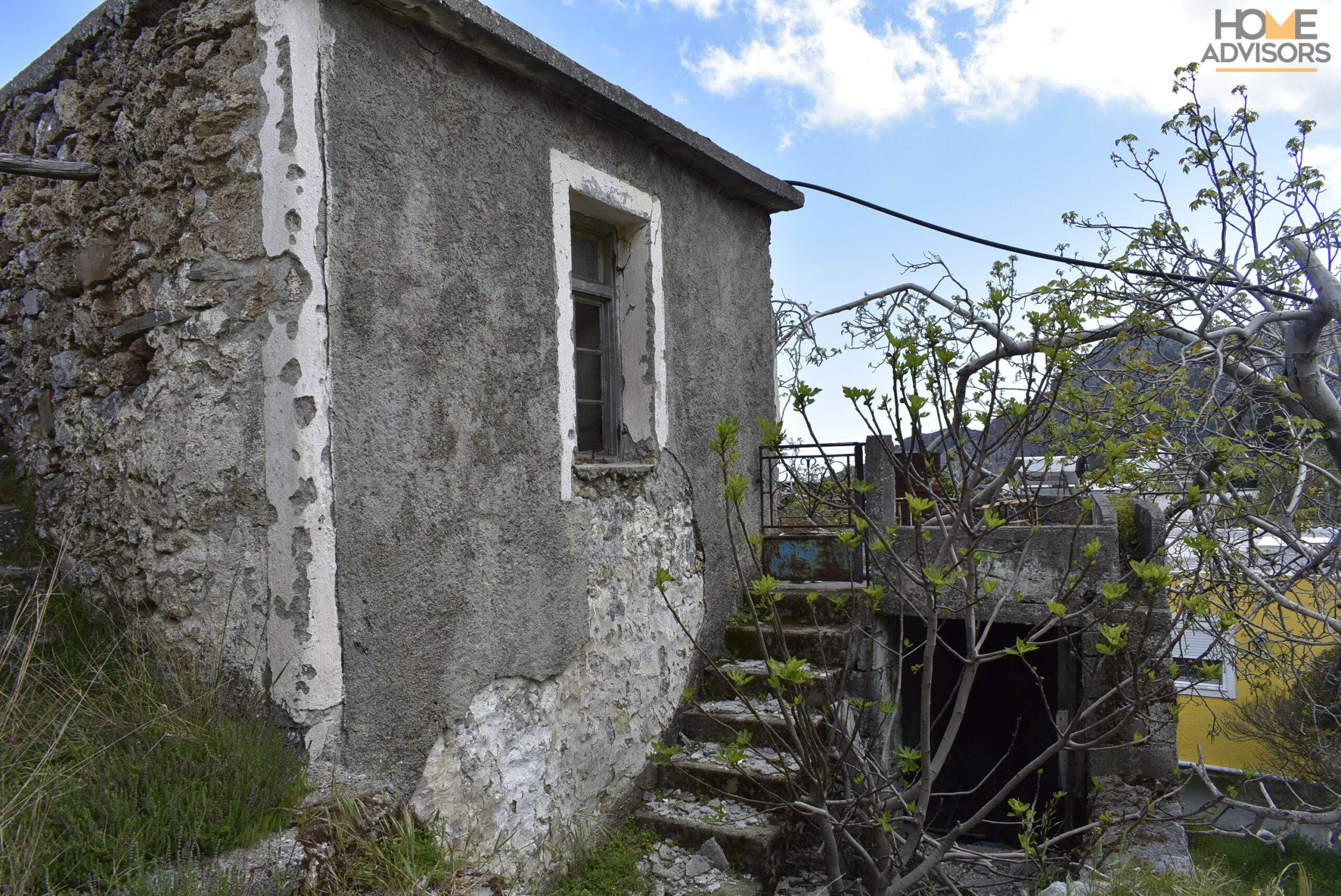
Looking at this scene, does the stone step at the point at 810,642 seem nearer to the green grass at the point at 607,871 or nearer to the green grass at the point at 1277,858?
the green grass at the point at 607,871

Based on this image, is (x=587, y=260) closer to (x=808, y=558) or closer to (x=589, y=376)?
(x=589, y=376)

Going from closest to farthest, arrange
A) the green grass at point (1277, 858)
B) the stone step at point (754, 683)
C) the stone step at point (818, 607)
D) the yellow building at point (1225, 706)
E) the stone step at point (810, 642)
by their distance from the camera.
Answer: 1. the stone step at point (754, 683)
2. the stone step at point (810, 642)
3. the stone step at point (818, 607)
4. the green grass at point (1277, 858)
5. the yellow building at point (1225, 706)

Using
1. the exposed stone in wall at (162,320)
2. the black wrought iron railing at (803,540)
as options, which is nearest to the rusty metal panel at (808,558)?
the black wrought iron railing at (803,540)

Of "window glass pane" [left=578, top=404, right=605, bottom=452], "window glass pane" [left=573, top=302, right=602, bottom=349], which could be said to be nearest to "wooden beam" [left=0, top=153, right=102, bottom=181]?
"window glass pane" [left=573, top=302, right=602, bottom=349]

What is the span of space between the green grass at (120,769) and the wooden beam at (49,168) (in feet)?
5.80

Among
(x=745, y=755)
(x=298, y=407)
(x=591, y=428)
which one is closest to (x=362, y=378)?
(x=298, y=407)

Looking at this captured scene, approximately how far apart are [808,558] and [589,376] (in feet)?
6.75

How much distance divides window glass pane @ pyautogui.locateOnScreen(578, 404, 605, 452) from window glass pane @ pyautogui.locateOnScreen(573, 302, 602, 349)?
1.11 feet

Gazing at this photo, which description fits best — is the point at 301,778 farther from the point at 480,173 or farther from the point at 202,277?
the point at 480,173

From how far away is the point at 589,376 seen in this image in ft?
15.8

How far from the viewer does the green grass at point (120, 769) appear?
88.8 inches

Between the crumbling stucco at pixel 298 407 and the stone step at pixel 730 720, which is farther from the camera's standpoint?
the stone step at pixel 730 720

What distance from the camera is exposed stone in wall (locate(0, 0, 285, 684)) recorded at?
3002mm

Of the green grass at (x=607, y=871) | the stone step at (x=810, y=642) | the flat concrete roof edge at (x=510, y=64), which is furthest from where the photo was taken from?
the stone step at (x=810, y=642)
